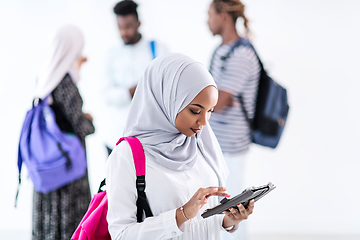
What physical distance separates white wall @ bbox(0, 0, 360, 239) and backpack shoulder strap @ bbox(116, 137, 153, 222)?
6.97ft

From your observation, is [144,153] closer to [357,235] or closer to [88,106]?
[88,106]

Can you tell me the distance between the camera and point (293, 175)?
10.8 ft

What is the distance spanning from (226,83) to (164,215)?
1.52 m

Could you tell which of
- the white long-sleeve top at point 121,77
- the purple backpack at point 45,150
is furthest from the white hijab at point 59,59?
the white long-sleeve top at point 121,77

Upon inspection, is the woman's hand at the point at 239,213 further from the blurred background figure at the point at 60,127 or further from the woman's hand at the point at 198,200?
the blurred background figure at the point at 60,127

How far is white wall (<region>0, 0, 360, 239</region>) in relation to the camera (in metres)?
3.20

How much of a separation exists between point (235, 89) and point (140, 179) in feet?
4.90

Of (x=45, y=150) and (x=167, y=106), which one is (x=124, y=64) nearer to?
(x=45, y=150)

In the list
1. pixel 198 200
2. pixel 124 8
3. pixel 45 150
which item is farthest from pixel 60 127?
pixel 198 200

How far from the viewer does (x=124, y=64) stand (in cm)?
308

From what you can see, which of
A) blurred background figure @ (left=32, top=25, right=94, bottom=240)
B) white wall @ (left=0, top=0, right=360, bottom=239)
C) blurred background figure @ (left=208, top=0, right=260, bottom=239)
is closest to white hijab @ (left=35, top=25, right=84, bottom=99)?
blurred background figure @ (left=32, top=25, right=94, bottom=240)

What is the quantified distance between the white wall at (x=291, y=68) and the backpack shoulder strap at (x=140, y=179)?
6.97ft

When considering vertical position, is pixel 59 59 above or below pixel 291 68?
above

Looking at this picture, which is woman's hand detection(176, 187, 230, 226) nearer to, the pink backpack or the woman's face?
the pink backpack
